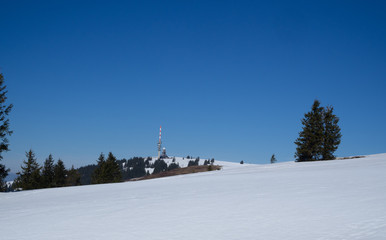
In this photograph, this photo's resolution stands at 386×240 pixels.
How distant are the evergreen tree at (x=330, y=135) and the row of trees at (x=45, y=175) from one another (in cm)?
4663

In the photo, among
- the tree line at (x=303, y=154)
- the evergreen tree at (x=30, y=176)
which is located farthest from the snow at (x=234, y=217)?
the evergreen tree at (x=30, y=176)

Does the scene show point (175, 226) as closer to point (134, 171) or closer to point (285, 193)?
point (285, 193)

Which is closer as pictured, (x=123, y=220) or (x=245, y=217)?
(x=245, y=217)

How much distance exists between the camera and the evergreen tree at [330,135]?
1581 inches

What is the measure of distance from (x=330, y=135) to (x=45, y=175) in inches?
2027

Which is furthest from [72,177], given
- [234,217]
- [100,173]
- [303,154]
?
[234,217]

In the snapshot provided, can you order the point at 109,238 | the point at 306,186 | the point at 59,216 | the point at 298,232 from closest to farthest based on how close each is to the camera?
the point at 298,232
the point at 109,238
the point at 59,216
the point at 306,186

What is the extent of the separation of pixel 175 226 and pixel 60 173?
186ft

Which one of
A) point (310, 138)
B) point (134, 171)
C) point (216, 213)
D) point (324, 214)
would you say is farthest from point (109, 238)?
point (134, 171)

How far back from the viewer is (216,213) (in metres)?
7.50

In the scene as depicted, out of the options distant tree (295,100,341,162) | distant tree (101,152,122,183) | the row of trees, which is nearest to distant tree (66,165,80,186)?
the row of trees

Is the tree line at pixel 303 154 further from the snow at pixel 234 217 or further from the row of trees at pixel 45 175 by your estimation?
the snow at pixel 234 217

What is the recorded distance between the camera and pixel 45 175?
53.6m

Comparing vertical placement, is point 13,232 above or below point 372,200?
below
